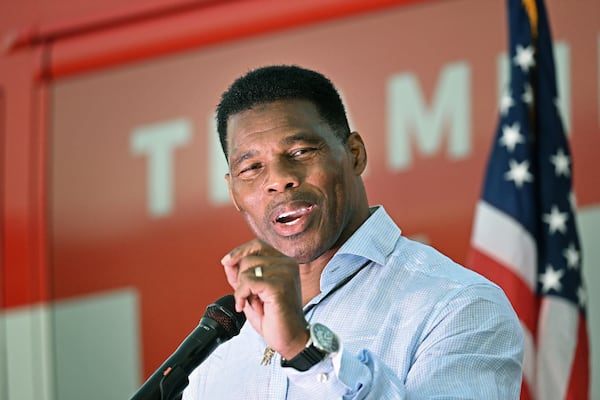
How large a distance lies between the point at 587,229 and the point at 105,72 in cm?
179

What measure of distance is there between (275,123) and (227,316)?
0.46 metres

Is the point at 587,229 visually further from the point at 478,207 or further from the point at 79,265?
the point at 79,265

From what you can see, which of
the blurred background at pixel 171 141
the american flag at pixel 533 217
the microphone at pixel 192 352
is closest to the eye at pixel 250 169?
the microphone at pixel 192 352

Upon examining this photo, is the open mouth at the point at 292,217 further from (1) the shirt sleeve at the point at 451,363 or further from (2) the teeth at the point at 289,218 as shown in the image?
(1) the shirt sleeve at the point at 451,363

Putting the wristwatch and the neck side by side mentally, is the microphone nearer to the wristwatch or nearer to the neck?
the wristwatch

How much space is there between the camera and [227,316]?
1.82 metres

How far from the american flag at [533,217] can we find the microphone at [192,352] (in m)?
1.54

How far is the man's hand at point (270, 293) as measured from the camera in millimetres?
1645

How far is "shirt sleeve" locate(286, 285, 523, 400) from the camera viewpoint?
1.73 meters

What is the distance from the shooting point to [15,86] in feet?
14.6

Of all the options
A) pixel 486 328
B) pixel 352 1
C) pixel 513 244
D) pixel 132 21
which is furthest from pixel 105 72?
pixel 486 328

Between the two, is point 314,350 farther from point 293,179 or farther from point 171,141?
point 171,141

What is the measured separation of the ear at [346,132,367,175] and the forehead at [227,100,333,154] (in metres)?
0.10

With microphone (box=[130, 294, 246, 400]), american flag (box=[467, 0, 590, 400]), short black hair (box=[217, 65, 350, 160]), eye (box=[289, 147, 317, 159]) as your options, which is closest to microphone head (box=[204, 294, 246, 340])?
microphone (box=[130, 294, 246, 400])
